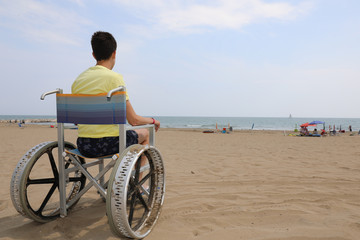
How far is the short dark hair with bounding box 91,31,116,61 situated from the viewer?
2183 mm

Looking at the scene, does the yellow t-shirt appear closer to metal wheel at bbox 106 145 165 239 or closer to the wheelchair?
the wheelchair

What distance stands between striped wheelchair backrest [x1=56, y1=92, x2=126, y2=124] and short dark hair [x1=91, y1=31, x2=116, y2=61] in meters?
0.49

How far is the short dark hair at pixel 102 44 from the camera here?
2.18m

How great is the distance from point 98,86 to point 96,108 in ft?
0.73

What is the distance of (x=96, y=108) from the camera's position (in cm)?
192

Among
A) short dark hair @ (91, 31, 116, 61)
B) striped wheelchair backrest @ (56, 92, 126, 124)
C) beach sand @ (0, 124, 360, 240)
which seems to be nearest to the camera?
striped wheelchair backrest @ (56, 92, 126, 124)

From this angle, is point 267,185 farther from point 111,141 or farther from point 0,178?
point 0,178

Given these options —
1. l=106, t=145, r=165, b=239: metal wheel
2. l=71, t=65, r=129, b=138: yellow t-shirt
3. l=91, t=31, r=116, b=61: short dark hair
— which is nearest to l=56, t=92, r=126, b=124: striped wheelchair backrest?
l=71, t=65, r=129, b=138: yellow t-shirt

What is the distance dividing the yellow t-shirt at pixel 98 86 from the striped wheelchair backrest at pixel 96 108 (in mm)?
116

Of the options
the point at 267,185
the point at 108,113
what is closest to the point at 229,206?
the point at 267,185

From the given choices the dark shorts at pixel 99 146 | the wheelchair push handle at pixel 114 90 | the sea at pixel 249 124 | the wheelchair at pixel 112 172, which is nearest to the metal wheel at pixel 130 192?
the wheelchair at pixel 112 172

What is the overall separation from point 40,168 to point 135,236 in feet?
12.0

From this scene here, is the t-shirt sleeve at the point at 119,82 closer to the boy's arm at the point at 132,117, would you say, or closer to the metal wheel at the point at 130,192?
the boy's arm at the point at 132,117

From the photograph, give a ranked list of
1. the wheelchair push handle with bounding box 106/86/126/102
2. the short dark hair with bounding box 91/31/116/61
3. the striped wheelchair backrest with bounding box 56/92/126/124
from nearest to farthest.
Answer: the wheelchair push handle with bounding box 106/86/126/102, the striped wheelchair backrest with bounding box 56/92/126/124, the short dark hair with bounding box 91/31/116/61
